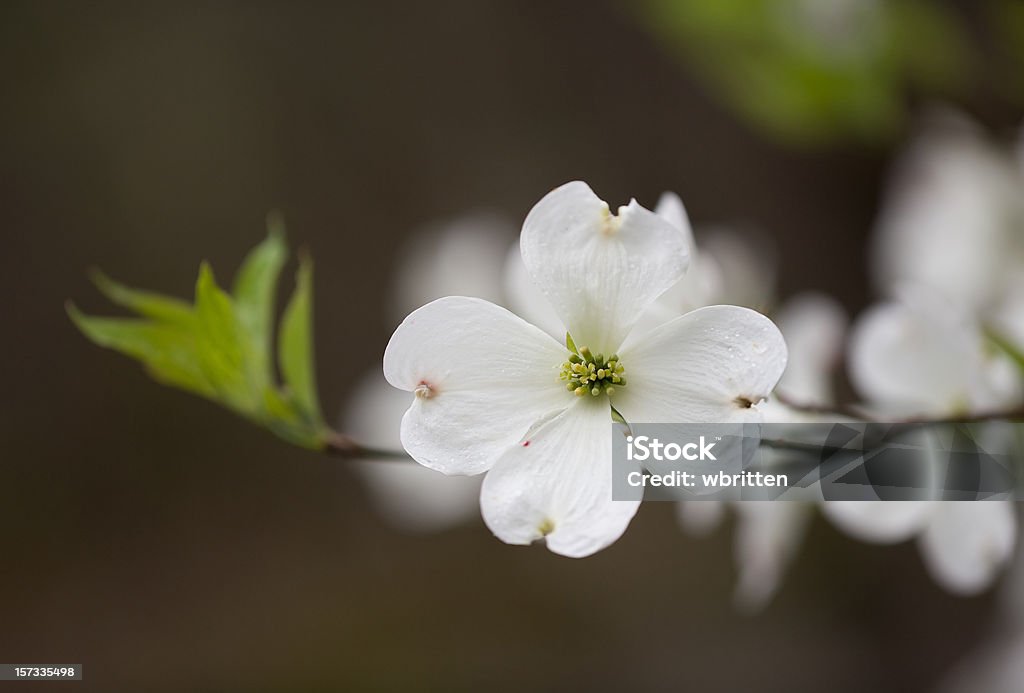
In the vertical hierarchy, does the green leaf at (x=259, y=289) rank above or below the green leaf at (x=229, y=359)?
above

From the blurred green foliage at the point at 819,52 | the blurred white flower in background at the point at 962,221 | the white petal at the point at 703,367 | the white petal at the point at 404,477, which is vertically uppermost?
the blurred green foliage at the point at 819,52

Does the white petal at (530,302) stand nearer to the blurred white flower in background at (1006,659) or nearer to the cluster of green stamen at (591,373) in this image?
the cluster of green stamen at (591,373)

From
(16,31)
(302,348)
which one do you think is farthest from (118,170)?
(302,348)

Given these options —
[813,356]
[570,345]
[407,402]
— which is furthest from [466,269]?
[570,345]

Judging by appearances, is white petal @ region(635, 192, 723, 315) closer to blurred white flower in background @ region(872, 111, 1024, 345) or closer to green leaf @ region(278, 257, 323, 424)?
green leaf @ region(278, 257, 323, 424)

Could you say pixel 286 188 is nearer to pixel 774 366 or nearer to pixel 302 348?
pixel 302 348

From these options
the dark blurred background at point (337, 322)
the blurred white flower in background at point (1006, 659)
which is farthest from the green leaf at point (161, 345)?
the dark blurred background at point (337, 322)

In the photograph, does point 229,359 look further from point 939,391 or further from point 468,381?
point 939,391
